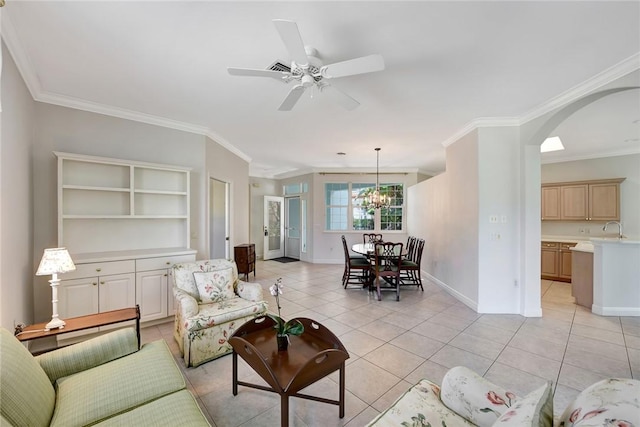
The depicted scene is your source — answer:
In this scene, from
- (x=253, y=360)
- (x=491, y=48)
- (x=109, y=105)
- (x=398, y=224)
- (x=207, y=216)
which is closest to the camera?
(x=253, y=360)

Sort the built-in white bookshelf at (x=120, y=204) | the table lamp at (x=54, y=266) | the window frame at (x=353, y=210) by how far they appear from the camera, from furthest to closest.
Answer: the window frame at (x=353, y=210) → the built-in white bookshelf at (x=120, y=204) → the table lamp at (x=54, y=266)

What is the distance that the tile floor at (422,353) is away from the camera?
73.9 inches

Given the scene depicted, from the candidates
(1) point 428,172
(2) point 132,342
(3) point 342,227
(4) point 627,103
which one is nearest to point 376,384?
(2) point 132,342

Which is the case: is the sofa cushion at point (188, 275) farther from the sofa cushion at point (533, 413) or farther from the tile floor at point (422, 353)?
the sofa cushion at point (533, 413)

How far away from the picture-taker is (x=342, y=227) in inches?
293

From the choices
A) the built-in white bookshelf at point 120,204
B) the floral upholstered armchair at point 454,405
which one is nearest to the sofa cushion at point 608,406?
the floral upholstered armchair at point 454,405

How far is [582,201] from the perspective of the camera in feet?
17.1

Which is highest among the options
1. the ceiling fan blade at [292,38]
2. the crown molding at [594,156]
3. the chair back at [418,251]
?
the crown molding at [594,156]

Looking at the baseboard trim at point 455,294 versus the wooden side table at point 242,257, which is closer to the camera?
the baseboard trim at point 455,294

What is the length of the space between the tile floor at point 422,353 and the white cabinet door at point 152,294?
0.20 metres

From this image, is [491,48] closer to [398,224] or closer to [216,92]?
[216,92]

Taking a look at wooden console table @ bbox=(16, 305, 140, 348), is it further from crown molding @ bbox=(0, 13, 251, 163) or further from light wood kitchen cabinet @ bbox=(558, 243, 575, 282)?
light wood kitchen cabinet @ bbox=(558, 243, 575, 282)

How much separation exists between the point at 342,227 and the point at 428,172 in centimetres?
305

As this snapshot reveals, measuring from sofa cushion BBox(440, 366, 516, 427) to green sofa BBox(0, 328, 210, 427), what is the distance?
119cm
